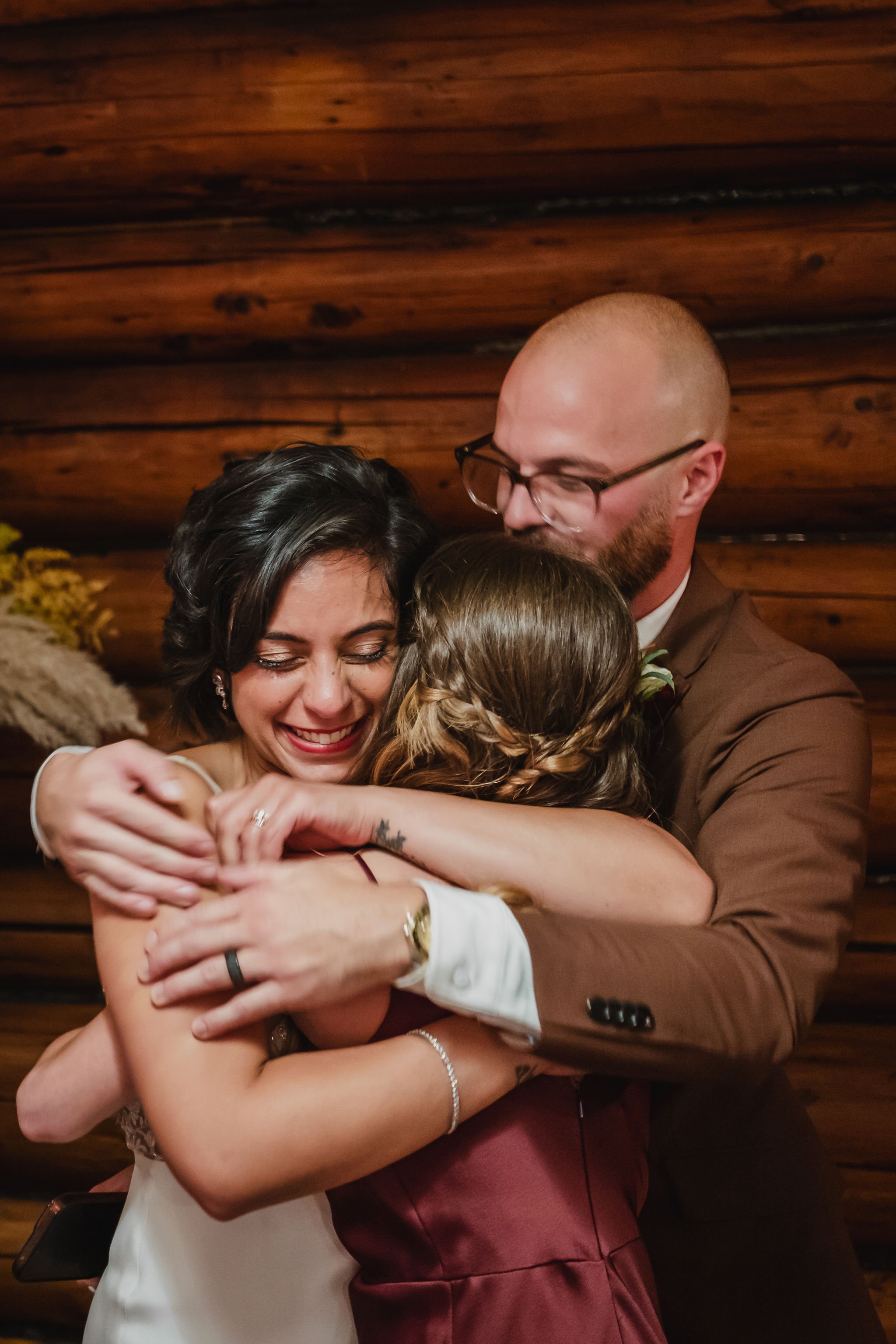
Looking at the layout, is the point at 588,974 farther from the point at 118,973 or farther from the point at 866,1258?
the point at 866,1258

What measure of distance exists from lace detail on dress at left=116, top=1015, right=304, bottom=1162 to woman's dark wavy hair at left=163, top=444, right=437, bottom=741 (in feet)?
2.11

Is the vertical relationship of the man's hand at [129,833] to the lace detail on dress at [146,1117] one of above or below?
above

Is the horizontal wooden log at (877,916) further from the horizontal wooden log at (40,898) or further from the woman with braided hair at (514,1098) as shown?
the horizontal wooden log at (40,898)

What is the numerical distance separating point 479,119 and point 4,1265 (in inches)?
153

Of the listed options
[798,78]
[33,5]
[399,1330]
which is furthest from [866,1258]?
[33,5]

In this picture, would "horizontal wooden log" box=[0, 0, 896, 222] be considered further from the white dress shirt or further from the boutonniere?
the white dress shirt

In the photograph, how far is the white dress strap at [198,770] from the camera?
175 centimetres

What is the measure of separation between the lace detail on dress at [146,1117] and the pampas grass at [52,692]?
954 mm

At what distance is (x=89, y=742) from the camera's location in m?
2.58

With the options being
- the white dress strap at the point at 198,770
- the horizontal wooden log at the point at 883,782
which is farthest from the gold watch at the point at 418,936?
the horizontal wooden log at the point at 883,782

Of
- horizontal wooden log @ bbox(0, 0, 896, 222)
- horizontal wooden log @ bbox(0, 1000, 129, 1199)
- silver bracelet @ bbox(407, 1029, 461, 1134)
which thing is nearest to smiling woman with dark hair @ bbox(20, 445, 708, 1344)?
silver bracelet @ bbox(407, 1029, 461, 1134)

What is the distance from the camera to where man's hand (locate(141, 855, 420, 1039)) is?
1244 mm

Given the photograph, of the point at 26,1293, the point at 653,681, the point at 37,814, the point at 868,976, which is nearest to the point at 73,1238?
the point at 37,814

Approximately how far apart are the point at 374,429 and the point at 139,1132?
6.54 feet
